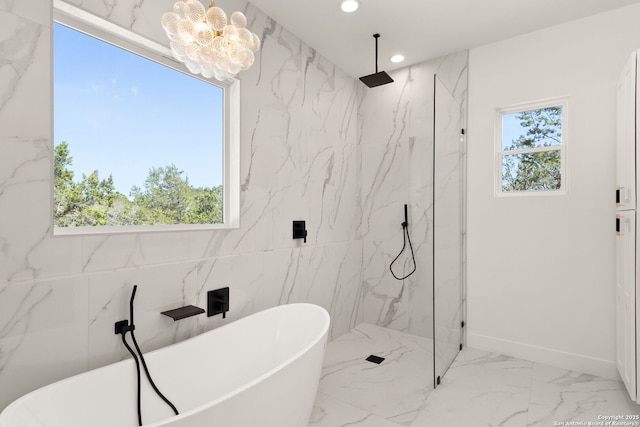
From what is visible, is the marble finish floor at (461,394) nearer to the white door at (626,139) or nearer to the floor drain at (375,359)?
the floor drain at (375,359)

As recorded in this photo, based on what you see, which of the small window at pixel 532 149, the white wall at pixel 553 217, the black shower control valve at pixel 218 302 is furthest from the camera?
the small window at pixel 532 149

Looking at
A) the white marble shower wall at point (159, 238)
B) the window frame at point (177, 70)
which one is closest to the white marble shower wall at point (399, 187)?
the white marble shower wall at point (159, 238)

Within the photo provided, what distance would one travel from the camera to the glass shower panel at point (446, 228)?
7.64 feet

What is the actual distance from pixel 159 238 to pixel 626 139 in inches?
113

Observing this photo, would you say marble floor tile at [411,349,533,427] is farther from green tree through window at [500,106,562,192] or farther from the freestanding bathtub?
green tree through window at [500,106,562,192]

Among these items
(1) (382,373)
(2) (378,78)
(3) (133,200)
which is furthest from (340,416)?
(2) (378,78)

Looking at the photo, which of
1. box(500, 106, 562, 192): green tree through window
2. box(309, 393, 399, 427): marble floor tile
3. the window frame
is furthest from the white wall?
the window frame

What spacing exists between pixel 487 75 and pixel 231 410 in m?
3.19

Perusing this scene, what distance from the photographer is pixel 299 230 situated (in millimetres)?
2693

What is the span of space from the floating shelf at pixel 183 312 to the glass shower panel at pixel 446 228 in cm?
160

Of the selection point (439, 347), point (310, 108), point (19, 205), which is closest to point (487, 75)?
point (310, 108)

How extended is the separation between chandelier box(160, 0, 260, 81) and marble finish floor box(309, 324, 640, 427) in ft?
6.57

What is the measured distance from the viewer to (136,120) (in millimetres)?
1844

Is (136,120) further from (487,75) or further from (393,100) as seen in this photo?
(487,75)
